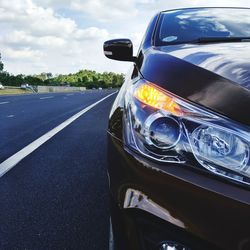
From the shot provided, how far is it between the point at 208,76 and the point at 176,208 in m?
0.57

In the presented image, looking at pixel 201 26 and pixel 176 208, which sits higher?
pixel 201 26

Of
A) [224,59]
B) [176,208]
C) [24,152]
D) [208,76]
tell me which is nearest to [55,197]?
[24,152]

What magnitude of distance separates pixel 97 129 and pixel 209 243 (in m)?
7.95

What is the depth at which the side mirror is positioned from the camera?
363 cm

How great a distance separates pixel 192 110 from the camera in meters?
1.72

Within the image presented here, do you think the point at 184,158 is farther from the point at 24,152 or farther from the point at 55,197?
the point at 24,152

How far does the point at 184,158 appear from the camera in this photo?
5.41 feet

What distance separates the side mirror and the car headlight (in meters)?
1.80

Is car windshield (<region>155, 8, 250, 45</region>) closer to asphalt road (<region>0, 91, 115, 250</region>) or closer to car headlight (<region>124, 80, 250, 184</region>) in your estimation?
car headlight (<region>124, 80, 250, 184</region>)

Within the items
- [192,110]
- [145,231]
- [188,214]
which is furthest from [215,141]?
[145,231]

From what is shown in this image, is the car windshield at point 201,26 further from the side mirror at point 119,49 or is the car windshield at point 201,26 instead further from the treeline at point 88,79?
the treeline at point 88,79

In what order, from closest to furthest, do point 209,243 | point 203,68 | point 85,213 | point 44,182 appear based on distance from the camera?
point 209,243 → point 203,68 → point 85,213 → point 44,182

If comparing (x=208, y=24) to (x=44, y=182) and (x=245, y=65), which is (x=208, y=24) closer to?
(x=245, y=65)

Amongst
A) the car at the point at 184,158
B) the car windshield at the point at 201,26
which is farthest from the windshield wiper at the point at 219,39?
the car at the point at 184,158
